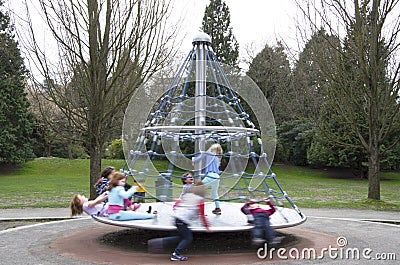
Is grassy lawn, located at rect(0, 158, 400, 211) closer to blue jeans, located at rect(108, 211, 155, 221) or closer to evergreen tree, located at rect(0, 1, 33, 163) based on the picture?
evergreen tree, located at rect(0, 1, 33, 163)

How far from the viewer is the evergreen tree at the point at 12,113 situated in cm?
2755

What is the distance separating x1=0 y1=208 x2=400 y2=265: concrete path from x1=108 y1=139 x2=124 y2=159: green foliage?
776 inches

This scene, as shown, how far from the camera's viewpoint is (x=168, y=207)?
9.04 meters

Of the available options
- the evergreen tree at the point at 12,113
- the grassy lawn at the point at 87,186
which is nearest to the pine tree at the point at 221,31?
the grassy lawn at the point at 87,186

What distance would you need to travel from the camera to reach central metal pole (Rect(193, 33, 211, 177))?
8.28 meters

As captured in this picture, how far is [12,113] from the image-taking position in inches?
1113

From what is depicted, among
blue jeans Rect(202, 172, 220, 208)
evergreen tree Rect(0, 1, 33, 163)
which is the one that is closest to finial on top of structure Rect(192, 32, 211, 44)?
blue jeans Rect(202, 172, 220, 208)

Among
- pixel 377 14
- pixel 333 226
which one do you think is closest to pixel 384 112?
pixel 377 14

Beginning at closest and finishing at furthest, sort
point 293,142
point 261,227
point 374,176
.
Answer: point 261,227, point 374,176, point 293,142

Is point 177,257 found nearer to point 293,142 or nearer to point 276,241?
point 276,241

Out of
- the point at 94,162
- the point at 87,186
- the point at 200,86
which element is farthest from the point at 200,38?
the point at 87,186

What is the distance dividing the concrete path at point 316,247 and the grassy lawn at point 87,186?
109 inches

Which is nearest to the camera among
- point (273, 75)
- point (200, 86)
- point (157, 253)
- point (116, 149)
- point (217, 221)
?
point (157, 253)

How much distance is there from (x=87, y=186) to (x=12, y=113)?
10081 millimetres
